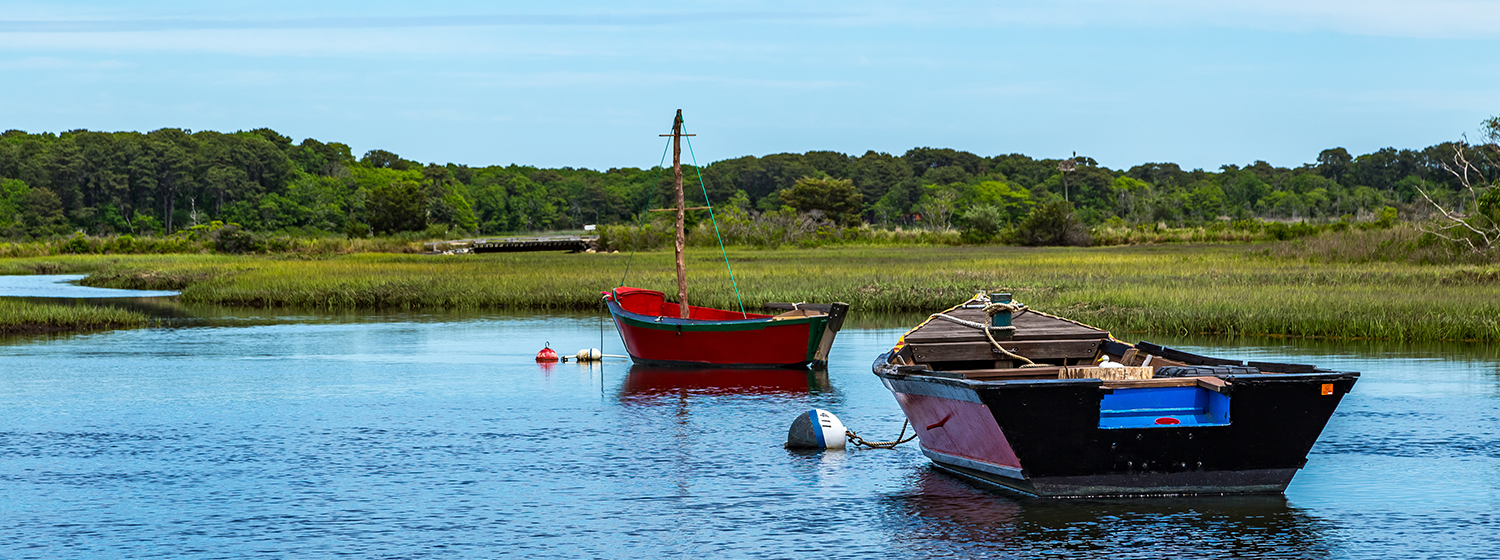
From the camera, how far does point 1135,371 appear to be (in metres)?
12.4

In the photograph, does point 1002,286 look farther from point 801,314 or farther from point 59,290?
point 59,290

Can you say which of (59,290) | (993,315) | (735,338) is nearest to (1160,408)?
(993,315)

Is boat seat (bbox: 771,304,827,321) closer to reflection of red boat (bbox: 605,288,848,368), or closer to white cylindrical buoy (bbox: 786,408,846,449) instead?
reflection of red boat (bbox: 605,288,848,368)

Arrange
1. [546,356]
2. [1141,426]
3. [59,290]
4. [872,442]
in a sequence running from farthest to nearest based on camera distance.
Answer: [59,290] → [546,356] → [872,442] → [1141,426]

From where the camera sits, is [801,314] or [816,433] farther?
[801,314]

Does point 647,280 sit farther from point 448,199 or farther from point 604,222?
point 604,222

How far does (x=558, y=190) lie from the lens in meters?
175

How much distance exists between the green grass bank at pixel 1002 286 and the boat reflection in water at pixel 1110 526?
16.5m

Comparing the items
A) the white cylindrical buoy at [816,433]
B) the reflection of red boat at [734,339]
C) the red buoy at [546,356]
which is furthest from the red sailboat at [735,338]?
the white cylindrical buoy at [816,433]

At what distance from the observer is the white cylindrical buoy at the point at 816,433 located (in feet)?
46.9

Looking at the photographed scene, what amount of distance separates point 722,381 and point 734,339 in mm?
1452

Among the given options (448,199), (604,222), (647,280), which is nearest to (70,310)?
(647,280)

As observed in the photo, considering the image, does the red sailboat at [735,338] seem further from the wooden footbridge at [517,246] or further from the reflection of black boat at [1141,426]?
the wooden footbridge at [517,246]

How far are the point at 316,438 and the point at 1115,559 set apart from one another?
9.88 m
